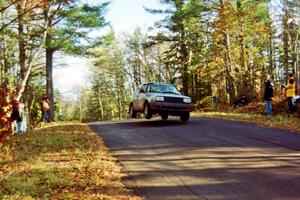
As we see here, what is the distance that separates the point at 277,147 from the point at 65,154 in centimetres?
567

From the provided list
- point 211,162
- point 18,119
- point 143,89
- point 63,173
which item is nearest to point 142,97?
point 143,89

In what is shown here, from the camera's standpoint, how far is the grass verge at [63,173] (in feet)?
24.7

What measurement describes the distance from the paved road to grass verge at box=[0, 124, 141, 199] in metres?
0.43

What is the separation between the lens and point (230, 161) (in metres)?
9.52

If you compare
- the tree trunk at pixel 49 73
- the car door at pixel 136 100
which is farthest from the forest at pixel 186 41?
the car door at pixel 136 100

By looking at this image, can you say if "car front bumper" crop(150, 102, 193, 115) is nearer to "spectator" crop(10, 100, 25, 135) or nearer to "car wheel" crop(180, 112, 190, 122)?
"car wheel" crop(180, 112, 190, 122)

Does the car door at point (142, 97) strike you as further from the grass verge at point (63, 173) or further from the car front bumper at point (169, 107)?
the grass verge at point (63, 173)

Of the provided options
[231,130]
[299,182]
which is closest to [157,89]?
[231,130]

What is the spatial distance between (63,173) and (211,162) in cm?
330

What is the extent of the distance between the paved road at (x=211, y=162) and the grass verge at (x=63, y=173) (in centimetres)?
43

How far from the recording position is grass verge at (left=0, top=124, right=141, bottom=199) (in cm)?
754

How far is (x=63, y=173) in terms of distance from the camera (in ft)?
29.8

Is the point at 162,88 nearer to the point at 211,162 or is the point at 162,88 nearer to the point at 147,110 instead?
the point at 147,110

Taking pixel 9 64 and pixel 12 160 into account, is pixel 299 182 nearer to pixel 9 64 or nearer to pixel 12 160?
pixel 12 160
